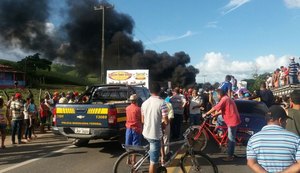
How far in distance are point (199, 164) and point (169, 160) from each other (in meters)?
0.51

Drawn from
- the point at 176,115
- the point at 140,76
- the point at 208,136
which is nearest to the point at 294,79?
the point at 176,115

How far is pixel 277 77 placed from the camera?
19.5m

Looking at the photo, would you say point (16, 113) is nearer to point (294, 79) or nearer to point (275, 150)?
point (275, 150)

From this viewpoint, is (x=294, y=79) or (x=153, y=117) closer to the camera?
(x=153, y=117)

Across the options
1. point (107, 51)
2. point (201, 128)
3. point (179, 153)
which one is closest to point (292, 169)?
point (179, 153)

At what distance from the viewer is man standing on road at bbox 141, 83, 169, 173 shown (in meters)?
6.13

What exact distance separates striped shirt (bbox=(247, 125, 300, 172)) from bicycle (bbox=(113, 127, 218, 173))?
319 centimetres

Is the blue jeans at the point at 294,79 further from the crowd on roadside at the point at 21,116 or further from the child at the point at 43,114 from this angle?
the child at the point at 43,114

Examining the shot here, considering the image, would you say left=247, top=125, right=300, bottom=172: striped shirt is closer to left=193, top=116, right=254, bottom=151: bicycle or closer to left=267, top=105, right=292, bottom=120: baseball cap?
left=267, top=105, right=292, bottom=120: baseball cap

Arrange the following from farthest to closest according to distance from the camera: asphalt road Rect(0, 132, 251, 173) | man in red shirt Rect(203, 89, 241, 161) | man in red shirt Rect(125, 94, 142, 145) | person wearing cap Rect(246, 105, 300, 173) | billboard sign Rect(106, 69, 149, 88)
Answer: billboard sign Rect(106, 69, 149, 88) → man in red shirt Rect(203, 89, 241, 161) → asphalt road Rect(0, 132, 251, 173) → man in red shirt Rect(125, 94, 142, 145) → person wearing cap Rect(246, 105, 300, 173)

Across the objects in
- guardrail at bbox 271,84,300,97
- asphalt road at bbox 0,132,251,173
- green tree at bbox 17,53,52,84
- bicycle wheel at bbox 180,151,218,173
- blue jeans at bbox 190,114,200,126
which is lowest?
asphalt road at bbox 0,132,251,173

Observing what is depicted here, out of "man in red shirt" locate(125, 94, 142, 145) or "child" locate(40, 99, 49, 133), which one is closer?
"man in red shirt" locate(125, 94, 142, 145)

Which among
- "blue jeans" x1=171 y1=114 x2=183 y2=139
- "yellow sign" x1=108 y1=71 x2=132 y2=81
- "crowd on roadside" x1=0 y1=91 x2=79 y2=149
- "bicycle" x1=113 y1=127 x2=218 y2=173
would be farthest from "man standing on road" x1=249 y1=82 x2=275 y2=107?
"yellow sign" x1=108 y1=71 x2=132 y2=81

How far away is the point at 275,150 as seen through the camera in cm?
332
